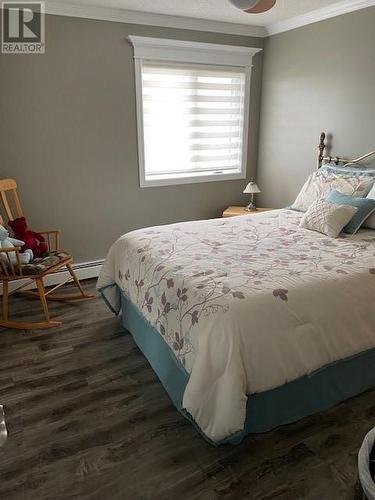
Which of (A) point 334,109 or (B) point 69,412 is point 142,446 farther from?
(A) point 334,109

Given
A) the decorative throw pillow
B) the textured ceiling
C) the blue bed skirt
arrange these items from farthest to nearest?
the textured ceiling, the decorative throw pillow, the blue bed skirt

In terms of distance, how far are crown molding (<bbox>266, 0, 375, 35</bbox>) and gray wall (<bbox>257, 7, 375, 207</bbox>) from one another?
4 cm

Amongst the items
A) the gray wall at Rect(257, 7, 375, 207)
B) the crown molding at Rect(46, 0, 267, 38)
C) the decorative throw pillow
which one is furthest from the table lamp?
the crown molding at Rect(46, 0, 267, 38)

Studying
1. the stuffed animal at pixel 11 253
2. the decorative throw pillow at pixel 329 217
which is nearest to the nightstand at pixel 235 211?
the decorative throw pillow at pixel 329 217

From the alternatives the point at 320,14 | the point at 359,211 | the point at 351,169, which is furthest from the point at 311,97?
the point at 359,211

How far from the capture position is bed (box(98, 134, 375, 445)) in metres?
1.56

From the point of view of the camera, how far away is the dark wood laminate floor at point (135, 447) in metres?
1.54

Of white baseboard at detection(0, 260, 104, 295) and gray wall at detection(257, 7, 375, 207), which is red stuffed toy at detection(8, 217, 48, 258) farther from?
gray wall at detection(257, 7, 375, 207)

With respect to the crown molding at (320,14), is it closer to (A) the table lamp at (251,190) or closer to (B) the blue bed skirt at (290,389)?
(A) the table lamp at (251,190)

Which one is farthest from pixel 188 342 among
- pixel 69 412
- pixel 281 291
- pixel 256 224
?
pixel 256 224

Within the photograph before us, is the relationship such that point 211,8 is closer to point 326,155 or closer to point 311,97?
point 311,97

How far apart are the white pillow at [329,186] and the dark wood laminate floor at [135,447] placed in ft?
4.95

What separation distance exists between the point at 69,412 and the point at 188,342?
2.60ft

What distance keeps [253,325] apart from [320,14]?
3.05 m
